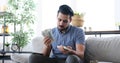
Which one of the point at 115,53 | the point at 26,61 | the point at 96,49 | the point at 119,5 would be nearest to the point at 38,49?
the point at 26,61

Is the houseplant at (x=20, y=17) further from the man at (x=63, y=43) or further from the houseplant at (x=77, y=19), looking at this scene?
the man at (x=63, y=43)

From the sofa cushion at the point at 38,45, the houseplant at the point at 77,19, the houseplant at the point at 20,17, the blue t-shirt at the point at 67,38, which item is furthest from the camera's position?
the houseplant at the point at 20,17

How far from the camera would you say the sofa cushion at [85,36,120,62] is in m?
2.21

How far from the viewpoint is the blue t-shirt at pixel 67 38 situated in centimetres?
206

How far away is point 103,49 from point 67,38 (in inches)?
17.6

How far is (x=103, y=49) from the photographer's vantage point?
7.45ft

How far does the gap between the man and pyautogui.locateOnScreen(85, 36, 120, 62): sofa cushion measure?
28 centimetres

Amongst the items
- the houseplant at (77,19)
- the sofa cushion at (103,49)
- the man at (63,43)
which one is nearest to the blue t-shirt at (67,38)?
the man at (63,43)

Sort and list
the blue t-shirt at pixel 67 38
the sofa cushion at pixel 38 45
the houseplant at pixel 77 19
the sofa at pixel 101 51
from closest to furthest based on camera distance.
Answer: the blue t-shirt at pixel 67 38
the sofa at pixel 101 51
the sofa cushion at pixel 38 45
the houseplant at pixel 77 19

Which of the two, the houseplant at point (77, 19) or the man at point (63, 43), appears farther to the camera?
the houseplant at point (77, 19)

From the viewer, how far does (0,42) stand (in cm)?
Result: 410

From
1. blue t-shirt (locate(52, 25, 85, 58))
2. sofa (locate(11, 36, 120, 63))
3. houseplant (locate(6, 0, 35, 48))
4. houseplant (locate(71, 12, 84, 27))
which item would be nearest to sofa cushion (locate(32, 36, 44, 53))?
sofa (locate(11, 36, 120, 63))

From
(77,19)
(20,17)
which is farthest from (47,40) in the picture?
(20,17)

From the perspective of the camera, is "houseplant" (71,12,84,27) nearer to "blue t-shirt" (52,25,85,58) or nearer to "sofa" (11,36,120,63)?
"sofa" (11,36,120,63)
